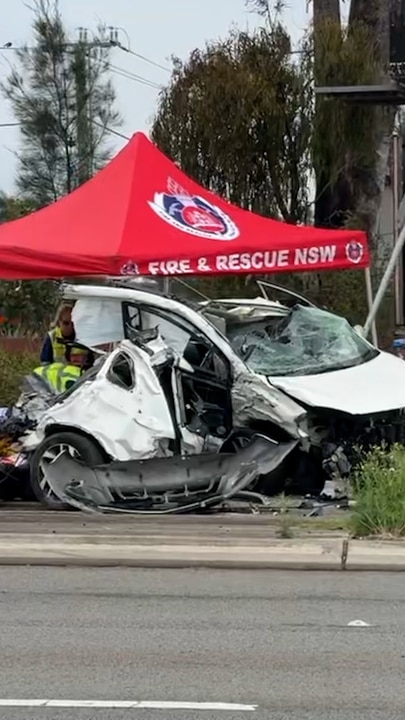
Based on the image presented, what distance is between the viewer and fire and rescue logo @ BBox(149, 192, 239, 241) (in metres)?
12.6

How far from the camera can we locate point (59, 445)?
1045cm

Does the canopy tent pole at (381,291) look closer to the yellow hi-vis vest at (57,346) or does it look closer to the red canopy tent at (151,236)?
the red canopy tent at (151,236)

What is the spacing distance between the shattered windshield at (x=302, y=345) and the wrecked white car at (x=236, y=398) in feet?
0.05

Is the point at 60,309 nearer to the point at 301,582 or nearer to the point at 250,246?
the point at 250,246

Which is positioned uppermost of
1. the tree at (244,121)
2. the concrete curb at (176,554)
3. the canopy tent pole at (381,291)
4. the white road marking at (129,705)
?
the tree at (244,121)

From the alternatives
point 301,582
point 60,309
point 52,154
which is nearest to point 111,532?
point 301,582

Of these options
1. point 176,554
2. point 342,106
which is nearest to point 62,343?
point 176,554

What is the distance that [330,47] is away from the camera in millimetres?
19469

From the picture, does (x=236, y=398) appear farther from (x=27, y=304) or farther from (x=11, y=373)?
(x=27, y=304)

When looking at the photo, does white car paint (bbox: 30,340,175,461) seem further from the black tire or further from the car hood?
the car hood

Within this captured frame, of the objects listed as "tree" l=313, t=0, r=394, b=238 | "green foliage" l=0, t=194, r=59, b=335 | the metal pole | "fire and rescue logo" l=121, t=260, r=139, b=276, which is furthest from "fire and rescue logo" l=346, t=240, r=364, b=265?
"green foliage" l=0, t=194, r=59, b=335

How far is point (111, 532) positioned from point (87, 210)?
15.6ft

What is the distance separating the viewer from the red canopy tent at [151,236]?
11.9m

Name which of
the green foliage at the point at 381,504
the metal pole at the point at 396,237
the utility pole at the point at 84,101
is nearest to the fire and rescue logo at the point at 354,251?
the metal pole at the point at 396,237
